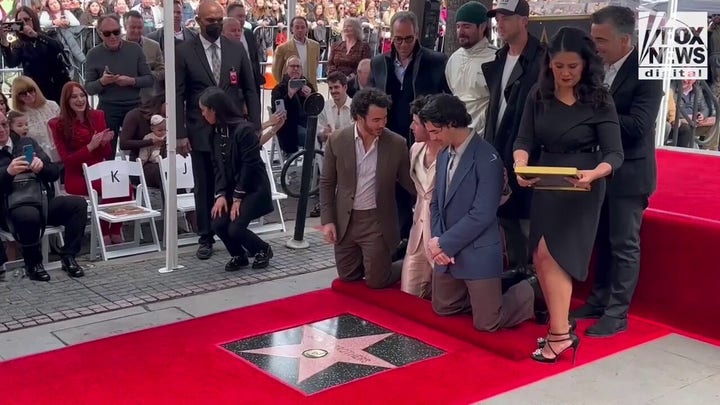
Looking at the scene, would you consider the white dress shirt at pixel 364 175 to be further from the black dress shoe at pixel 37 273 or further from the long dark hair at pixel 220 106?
the black dress shoe at pixel 37 273

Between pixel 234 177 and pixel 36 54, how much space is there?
2.88 metres

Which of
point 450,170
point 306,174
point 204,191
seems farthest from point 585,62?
point 204,191

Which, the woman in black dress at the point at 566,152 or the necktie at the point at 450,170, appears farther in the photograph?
the necktie at the point at 450,170

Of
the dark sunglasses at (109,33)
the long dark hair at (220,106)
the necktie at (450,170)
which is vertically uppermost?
the dark sunglasses at (109,33)

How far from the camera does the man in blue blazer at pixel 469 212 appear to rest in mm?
4523

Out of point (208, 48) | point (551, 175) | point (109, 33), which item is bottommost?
point (551, 175)

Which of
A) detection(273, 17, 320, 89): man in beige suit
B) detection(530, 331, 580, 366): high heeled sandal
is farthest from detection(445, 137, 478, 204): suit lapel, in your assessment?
detection(273, 17, 320, 89): man in beige suit

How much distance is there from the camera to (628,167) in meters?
4.58

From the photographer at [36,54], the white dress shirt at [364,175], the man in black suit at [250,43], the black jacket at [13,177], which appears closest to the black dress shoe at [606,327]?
the white dress shirt at [364,175]

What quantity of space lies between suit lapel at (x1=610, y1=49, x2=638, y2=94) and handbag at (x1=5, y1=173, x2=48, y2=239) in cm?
384

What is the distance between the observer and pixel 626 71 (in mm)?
4527

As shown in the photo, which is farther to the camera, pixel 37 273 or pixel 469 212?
pixel 37 273

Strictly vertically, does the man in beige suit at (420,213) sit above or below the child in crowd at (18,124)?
below

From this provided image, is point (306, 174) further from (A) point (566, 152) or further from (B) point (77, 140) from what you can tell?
(A) point (566, 152)
